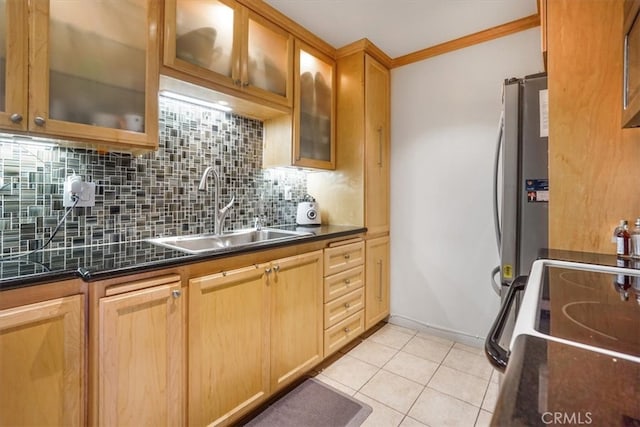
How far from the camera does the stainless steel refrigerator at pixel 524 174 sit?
1.56 m

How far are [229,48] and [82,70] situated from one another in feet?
2.49

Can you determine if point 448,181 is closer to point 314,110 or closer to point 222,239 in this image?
point 314,110

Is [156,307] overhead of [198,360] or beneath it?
overhead

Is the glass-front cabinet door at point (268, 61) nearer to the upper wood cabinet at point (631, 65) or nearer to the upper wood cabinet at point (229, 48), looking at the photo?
the upper wood cabinet at point (229, 48)

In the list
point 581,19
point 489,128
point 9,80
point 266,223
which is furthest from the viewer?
point 266,223

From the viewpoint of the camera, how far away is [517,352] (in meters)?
0.47

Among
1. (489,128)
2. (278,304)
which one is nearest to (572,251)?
(489,128)

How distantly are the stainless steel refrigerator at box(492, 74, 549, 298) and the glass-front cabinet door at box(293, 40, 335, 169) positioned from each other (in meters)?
1.26

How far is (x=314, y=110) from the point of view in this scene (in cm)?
235

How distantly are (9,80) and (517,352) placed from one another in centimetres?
167

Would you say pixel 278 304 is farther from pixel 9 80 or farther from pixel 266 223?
pixel 9 80

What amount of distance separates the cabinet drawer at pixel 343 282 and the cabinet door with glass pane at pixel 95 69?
1.31 meters

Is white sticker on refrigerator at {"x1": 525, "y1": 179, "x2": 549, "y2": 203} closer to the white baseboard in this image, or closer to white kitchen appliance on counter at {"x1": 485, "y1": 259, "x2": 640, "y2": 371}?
white kitchen appliance on counter at {"x1": 485, "y1": 259, "x2": 640, "y2": 371}

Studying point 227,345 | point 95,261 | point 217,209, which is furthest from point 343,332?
point 95,261
